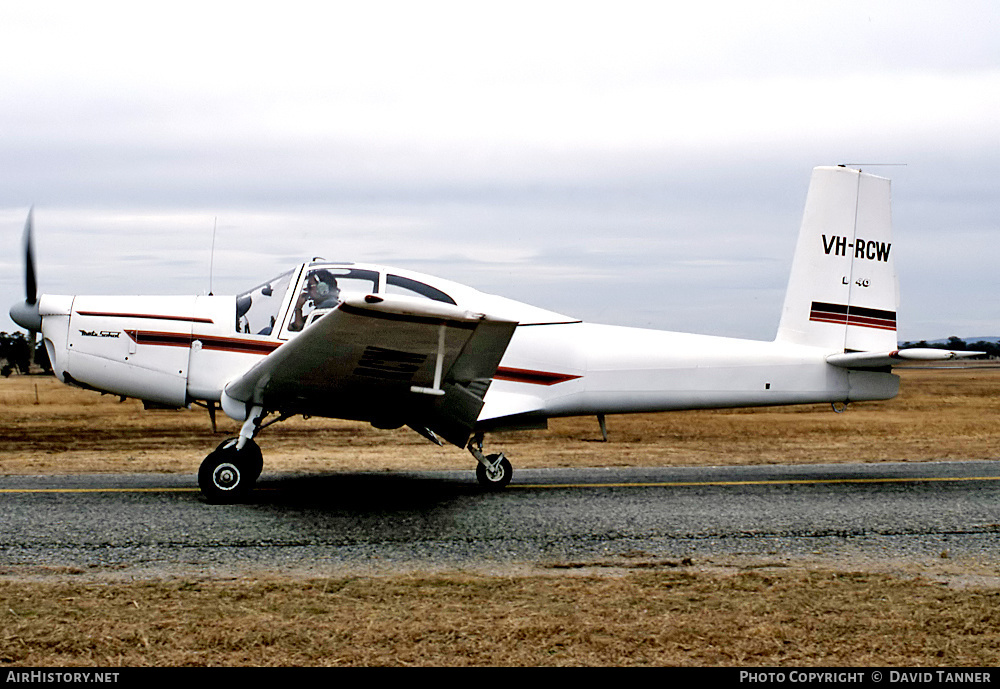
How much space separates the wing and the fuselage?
2.41 ft

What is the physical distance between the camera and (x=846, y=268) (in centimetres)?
1134

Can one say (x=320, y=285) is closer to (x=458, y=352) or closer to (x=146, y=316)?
(x=146, y=316)

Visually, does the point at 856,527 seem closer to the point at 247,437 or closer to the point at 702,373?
the point at 702,373

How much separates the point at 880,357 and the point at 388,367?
5.93 metres

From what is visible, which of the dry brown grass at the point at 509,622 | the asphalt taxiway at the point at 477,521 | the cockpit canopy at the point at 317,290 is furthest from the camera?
the cockpit canopy at the point at 317,290

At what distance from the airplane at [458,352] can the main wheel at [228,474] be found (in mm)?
14

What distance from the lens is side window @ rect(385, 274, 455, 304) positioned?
954 centimetres

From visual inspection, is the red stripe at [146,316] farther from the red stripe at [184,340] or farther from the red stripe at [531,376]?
the red stripe at [531,376]

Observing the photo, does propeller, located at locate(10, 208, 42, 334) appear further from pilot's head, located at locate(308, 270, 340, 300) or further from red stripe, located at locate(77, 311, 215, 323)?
pilot's head, located at locate(308, 270, 340, 300)

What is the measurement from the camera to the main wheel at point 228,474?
922cm

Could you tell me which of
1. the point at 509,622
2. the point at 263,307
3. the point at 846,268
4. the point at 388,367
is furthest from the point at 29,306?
the point at 846,268

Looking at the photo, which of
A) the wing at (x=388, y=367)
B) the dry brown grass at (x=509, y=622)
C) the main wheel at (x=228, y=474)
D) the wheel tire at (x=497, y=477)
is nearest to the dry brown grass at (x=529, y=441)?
the wheel tire at (x=497, y=477)
